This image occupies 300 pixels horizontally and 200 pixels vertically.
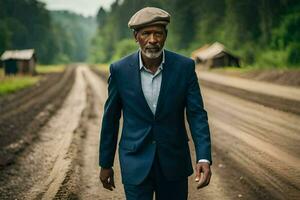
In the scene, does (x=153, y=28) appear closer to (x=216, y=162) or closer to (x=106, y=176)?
(x=106, y=176)

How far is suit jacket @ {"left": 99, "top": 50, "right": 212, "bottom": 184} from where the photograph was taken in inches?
128

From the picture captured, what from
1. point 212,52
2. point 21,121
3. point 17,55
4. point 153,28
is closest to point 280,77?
point 21,121

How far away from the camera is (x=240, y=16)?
201ft

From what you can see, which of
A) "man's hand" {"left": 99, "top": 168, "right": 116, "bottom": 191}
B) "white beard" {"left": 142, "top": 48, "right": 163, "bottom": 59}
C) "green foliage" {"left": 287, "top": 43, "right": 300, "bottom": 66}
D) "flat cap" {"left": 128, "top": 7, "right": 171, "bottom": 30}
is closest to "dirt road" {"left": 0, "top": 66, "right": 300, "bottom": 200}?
"man's hand" {"left": 99, "top": 168, "right": 116, "bottom": 191}

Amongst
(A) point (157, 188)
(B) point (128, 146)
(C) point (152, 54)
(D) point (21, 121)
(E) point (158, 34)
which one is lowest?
(D) point (21, 121)

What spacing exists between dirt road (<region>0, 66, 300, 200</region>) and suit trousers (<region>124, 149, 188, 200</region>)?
3.03 metres

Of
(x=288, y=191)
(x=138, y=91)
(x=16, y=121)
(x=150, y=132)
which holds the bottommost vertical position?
(x=16, y=121)

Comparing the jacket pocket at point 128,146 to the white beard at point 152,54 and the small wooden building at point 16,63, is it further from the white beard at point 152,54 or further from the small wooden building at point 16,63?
the small wooden building at point 16,63

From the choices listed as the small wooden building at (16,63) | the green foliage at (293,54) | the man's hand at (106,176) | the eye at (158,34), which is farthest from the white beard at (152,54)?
the small wooden building at (16,63)

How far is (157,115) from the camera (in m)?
3.24

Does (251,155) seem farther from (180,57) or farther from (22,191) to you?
(180,57)

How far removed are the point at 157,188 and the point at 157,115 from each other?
21.6 inches

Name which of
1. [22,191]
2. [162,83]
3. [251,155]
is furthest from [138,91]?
[251,155]

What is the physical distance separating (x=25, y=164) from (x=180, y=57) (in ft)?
20.3
